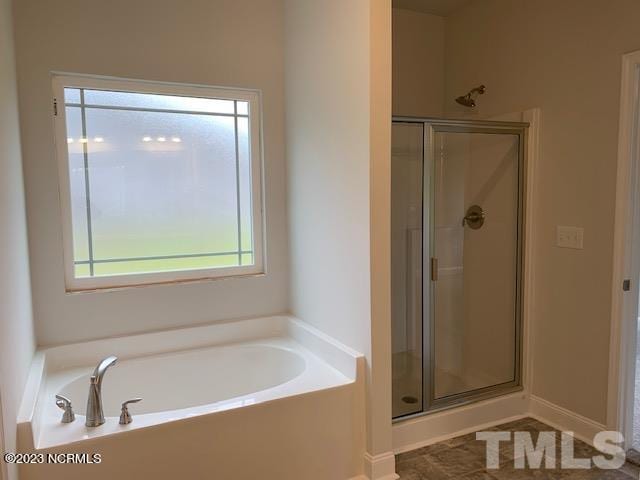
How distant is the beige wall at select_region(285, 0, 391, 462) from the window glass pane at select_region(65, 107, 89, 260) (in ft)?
3.96

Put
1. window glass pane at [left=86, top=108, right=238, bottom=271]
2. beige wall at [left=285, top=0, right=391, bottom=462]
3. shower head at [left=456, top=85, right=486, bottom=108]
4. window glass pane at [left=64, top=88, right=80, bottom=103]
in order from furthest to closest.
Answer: shower head at [left=456, top=85, right=486, bottom=108] → window glass pane at [left=86, top=108, right=238, bottom=271] → window glass pane at [left=64, top=88, right=80, bottom=103] → beige wall at [left=285, top=0, right=391, bottom=462]

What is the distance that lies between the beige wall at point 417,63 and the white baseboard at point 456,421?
2.03m

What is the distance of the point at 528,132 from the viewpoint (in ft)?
9.03

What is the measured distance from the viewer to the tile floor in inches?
86.2

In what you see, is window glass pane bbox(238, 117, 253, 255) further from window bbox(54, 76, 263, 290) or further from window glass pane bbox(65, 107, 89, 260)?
window glass pane bbox(65, 107, 89, 260)

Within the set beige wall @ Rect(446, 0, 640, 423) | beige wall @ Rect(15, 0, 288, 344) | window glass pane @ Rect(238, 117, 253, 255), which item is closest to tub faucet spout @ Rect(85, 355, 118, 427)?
beige wall @ Rect(15, 0, 288, 344)

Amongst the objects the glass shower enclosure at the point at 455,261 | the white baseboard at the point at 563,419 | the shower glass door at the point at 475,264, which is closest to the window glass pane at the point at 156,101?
the glass shower enclosure at the point at 455,261

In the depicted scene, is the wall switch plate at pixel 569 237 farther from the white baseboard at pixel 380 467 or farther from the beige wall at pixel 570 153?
the white baseboard at pixel 380 467

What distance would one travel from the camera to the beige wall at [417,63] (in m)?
3.27

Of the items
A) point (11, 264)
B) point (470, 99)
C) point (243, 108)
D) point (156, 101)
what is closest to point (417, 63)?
point (470, 99)

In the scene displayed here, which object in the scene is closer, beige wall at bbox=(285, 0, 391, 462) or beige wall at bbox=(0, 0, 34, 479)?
beige wall at bbox=(0, 0, 34, 479)

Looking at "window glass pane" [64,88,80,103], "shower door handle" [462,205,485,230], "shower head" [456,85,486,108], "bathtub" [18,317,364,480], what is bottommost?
"bathtub" [18,317,364,480]

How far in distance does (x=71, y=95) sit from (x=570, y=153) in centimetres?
276

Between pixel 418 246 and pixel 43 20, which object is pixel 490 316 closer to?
pixel 418 246
